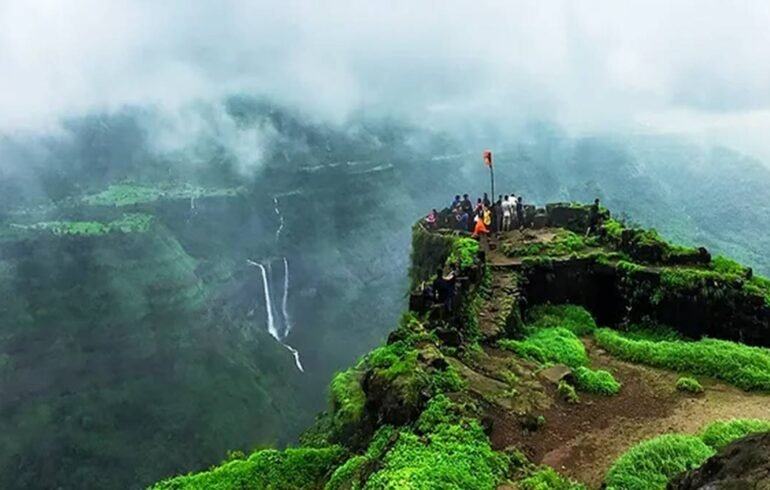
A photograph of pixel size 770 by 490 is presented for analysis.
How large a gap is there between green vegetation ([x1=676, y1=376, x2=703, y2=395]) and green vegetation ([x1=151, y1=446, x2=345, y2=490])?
902 centimetres

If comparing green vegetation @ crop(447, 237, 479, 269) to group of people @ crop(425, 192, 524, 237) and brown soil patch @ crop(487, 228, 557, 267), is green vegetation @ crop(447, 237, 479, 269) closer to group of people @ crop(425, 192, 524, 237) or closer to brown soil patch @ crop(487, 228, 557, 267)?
brown soil patch @ crop(487, 228, 557, 267)

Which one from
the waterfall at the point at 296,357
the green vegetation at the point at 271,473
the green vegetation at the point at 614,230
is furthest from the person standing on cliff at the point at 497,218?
the waterfall at the point at 296,357

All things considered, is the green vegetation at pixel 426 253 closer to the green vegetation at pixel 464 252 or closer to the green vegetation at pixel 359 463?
the green vegetation at pixel 464 252

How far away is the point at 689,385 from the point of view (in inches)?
710

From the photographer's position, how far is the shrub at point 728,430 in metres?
14.5

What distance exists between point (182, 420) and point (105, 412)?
26.3 feet

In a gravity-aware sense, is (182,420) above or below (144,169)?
below

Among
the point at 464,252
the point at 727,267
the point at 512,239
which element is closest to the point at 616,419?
the point at 464,252

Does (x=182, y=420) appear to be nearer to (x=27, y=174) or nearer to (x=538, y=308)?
(x=538, y=308)

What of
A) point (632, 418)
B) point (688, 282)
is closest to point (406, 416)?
point (632, 418)

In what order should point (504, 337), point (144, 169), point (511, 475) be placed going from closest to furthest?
point (511, 475) < point (504, 337) < point (144, 169)

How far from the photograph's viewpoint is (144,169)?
140 meters

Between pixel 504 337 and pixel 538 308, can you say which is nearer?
pixel 504 337

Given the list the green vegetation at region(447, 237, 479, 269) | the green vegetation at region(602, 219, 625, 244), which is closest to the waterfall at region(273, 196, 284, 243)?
the green vegetation at region(602, 219, 625, 244)
